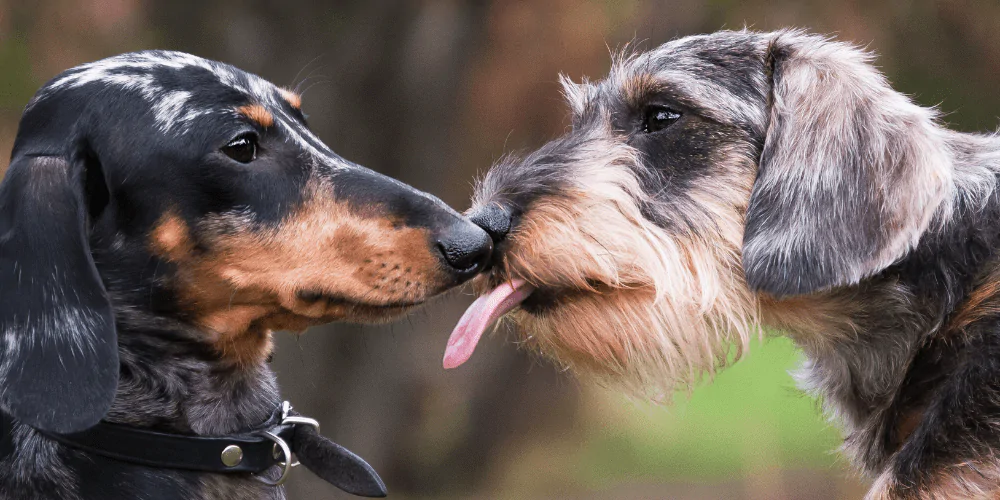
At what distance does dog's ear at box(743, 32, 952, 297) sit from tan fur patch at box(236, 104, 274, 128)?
1.67 metres

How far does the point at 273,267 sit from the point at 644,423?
5.44 meters

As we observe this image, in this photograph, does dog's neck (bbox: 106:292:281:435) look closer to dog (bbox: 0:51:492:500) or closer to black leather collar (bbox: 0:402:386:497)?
dog (bbox: 0:51:492:500)

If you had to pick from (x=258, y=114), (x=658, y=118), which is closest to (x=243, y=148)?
(x=258, y=114)

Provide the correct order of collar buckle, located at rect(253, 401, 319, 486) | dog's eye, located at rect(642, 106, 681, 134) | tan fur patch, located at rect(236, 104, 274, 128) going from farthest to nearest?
1. dog's eye, located at rect(642, 106, 681, 134)
2. tan fur patch, located at rect(236, 104, 274, 128)
3. collar buckle, located at rect(253, 401, 319, 486)

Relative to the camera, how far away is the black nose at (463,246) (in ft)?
10.7

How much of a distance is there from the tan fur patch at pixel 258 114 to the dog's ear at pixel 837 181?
5.48 ft

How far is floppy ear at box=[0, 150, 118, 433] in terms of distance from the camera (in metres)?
2.86

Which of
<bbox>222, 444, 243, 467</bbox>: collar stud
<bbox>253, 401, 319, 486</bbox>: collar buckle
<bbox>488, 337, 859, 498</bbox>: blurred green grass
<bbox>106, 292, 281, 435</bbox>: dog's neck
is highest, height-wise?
<bbox>106, 292, 281, 435</bbox>: dog's neck

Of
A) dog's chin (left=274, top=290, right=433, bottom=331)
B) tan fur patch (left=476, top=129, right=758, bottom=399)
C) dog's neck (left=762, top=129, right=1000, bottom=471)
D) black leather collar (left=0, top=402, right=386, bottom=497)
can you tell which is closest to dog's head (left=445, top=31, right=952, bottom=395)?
tan fur patch (left=476, top=129, right=758, bottom=399)

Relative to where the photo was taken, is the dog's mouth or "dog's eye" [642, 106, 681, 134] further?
"dog's eye" [642, 106, 681, 134]

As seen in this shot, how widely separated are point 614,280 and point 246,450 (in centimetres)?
133

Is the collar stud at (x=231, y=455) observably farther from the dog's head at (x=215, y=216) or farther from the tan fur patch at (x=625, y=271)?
the tan fur patch at (x=625, y=271)

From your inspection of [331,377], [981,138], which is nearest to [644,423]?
[331,377]

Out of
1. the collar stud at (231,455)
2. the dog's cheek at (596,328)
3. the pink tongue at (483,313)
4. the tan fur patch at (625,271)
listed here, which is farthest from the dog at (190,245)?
the dog's cheek at (596,328)
